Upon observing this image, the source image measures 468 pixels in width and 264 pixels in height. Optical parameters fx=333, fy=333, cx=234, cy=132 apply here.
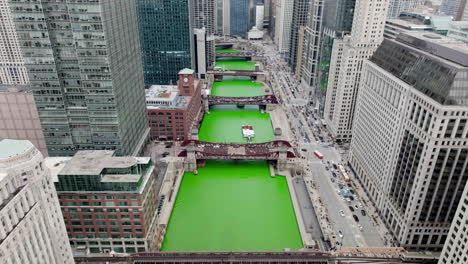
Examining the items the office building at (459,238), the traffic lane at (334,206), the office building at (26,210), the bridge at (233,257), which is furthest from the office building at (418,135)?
the office building at (26,210)

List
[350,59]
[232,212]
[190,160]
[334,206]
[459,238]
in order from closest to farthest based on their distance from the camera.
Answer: [459,238], [232,212], [334,206], [190,160], [350,59]

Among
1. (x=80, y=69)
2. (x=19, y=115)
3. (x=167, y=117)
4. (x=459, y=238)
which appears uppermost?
(x=80, y=69)

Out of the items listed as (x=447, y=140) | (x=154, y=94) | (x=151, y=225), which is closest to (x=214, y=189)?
(x=151, y=225)

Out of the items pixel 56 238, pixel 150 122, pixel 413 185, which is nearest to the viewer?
pixel 56 238

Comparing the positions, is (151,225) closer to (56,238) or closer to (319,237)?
(56,238)

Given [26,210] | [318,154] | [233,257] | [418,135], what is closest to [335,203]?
[318,154]

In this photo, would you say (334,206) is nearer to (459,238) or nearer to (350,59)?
(459,238)
